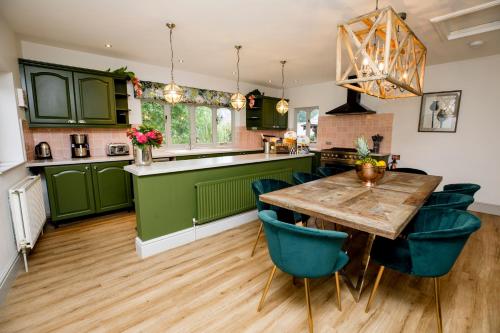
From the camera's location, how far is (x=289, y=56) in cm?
376

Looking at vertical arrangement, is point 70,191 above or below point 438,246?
below

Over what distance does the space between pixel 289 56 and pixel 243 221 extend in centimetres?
274

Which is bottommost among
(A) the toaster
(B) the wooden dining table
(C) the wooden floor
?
(C) the wooden floor

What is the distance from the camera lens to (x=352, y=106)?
195 inches

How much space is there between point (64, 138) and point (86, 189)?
95 cm

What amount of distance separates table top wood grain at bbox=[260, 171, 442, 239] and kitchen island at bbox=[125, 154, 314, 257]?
1.06 metres

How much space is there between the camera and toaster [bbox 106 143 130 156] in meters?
3.79

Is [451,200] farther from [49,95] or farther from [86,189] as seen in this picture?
[49,95]

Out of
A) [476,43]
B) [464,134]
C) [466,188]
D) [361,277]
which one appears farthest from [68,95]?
[464,134]

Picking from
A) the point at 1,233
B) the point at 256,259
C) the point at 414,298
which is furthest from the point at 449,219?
the point at 1,233

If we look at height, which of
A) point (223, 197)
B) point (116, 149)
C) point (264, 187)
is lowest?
point (223, 197)

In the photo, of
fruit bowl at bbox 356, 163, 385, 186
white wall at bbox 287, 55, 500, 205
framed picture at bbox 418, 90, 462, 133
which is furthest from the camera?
framed picture at bbox 418, 90, 462, 133

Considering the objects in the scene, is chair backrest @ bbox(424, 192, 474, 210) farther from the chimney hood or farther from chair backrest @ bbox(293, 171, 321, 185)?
the chimney hood

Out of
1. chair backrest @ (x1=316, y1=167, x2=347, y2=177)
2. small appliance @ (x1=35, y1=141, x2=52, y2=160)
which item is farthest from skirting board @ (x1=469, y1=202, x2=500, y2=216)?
small appliance @ (x1=35, y1=141, x2=52, y2=160)
